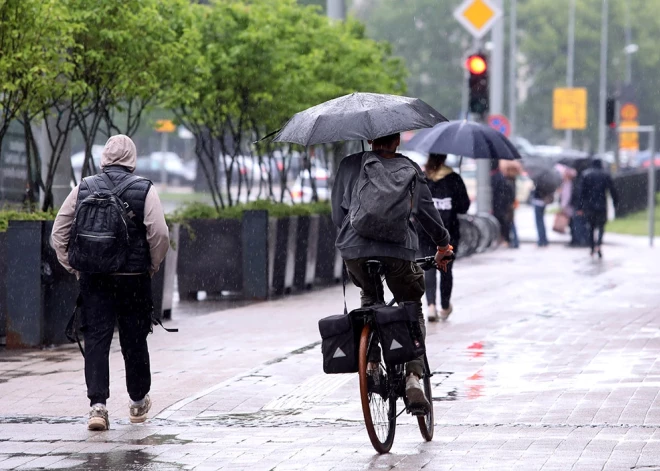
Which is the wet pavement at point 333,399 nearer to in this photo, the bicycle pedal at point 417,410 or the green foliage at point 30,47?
the bicycle pedal at point 417,410

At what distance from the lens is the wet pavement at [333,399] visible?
699cm

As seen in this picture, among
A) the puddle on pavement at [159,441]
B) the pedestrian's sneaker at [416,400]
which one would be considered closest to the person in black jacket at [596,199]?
the puddle on pavement at [159,441]

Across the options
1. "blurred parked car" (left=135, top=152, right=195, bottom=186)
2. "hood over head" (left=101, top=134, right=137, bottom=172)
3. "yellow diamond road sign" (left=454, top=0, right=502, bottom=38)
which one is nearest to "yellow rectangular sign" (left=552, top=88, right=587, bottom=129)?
"blurred parked car" (left=135, top=152, right=195, bottom=186)

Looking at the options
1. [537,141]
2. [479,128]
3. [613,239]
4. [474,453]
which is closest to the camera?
[474,453]

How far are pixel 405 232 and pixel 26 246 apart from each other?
4907mm

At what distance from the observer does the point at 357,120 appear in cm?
729

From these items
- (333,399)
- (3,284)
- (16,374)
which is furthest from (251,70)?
(333,399)

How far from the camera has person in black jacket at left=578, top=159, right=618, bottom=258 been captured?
23.3 meters

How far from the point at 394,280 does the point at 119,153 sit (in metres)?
1.79

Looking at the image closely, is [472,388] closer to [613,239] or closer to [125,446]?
[125,446]

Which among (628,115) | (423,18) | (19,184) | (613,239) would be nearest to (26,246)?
(19,184)

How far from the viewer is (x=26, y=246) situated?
36.6ft

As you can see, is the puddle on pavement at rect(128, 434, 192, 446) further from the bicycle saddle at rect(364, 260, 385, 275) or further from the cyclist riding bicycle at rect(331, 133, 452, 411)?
the bicycle saddle at rect(364, 260, 385, 275)

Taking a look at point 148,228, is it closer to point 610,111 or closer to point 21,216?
point 21,216
